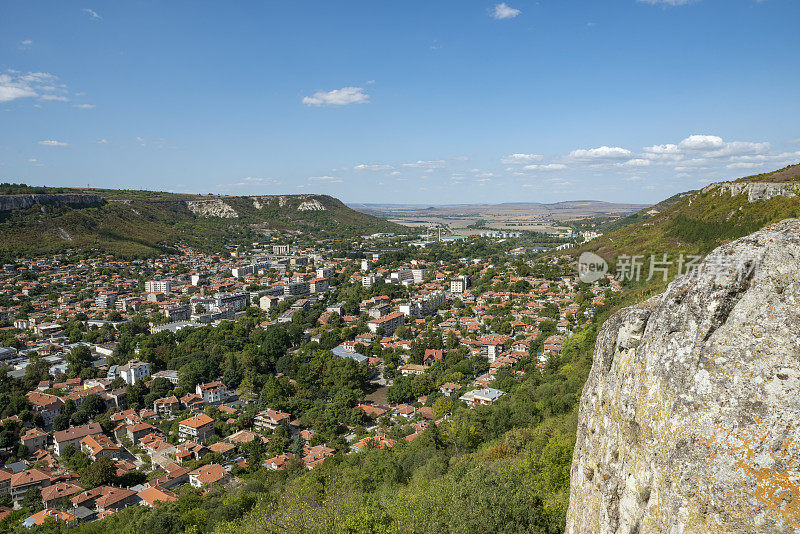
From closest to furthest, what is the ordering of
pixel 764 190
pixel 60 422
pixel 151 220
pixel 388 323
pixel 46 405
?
pixel 60 422, pixel 46 405, pixel 764 190, pixel 388 323, pixel 151 220

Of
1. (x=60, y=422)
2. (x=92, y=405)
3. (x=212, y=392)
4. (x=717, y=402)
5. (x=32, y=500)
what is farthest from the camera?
(x=212, y=392)

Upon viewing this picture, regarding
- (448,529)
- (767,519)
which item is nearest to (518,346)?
(448,529)

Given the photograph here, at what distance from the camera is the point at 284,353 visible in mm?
31969

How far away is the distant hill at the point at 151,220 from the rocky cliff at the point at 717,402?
7295cm

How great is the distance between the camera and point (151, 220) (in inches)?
3519

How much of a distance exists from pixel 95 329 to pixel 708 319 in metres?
43.8

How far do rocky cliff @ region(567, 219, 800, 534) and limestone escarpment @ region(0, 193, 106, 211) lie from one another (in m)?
87.4

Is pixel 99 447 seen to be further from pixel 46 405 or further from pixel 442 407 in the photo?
pixel 442 407

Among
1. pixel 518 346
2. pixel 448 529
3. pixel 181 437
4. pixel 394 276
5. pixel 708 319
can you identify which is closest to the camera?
pixel 708 319

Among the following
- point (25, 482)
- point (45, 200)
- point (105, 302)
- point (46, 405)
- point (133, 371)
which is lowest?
point (25, 482)

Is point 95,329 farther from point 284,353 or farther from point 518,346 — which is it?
point 518,346

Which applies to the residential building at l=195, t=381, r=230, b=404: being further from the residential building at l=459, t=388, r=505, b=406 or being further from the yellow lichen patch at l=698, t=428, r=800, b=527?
the yellow lichen patch at l=698, t=428, r=800, b=527

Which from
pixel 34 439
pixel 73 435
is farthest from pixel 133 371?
pixel 34 439

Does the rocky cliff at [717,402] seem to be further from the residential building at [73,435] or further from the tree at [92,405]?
the tree at [92,405]
